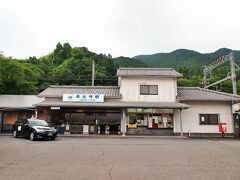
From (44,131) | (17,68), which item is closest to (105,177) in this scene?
(44,131)

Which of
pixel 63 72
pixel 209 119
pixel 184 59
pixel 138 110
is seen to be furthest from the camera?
pixel 184 59

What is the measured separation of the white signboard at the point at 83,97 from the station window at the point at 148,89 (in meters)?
4.08

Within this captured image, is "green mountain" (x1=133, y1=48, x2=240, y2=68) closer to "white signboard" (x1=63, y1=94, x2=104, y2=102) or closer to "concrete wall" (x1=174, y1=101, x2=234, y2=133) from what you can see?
"concrete wall" (x1=174, y1=101, x2=234, y2=133)

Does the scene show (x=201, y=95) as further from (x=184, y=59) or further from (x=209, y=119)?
(x=184, y=59)

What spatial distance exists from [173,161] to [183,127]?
14.0 meters

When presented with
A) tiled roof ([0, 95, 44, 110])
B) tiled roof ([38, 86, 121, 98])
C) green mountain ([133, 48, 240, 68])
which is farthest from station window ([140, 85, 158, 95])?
green mountain ([133, 48, 240, 68])

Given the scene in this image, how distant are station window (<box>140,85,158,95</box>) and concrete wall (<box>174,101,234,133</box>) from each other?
2.80 m

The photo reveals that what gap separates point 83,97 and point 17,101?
7688 millimetres

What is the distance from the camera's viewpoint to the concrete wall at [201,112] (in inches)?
842

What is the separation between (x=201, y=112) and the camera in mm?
21656

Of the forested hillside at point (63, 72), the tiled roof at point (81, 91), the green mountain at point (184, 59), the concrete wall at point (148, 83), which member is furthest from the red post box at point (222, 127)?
the green mountain at point (184, 59)

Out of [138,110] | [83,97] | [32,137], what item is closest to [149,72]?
[138,110]

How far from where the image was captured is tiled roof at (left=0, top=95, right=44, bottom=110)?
21.6 m

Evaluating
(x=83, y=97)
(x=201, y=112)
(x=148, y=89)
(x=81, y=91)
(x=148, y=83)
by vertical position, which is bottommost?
(x=201, y=112)
